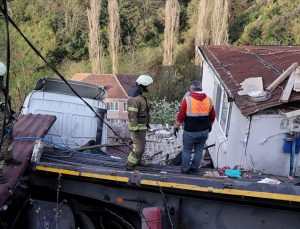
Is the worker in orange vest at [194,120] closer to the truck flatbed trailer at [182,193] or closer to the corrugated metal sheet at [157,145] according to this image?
the truck flatbed trailer at [182,193]

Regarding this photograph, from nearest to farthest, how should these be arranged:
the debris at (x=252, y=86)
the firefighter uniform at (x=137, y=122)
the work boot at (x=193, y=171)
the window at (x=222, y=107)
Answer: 1. the firefighter uniform at (x=137, y=122)
2. the work boot at (x=193, y=171)
3. the debris at (x=252, y=86)
4. the window at (x=222, y=107)

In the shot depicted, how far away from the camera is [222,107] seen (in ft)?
34.0

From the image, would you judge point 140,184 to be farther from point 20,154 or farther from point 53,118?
point 53,118

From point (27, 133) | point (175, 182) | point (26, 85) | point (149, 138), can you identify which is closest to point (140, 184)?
point (175, 182)

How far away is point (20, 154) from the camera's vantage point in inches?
234

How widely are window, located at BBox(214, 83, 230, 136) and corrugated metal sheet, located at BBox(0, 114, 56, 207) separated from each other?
169 inches

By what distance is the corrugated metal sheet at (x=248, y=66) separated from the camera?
723cm

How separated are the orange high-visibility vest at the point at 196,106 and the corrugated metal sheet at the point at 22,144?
8.40 ft

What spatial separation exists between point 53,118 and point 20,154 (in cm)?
192

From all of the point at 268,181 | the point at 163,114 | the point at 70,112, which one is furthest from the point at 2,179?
the point at 163,114

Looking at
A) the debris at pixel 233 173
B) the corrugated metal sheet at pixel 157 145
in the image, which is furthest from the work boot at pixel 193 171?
the corrugated metal sheet at pixel 157 145

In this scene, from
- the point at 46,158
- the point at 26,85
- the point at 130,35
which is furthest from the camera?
the point at 130,35

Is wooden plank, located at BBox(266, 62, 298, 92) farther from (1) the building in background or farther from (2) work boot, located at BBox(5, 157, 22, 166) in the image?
(1) the building in background

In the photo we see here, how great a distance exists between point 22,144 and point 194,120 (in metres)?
2.87
